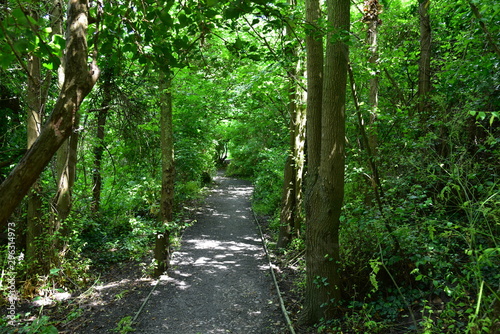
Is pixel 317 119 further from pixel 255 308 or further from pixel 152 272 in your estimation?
pixel 152 272

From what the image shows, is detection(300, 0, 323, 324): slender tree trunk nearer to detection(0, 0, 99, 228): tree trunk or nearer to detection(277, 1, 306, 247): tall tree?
detection(277, 1, 306, 247): tall tree

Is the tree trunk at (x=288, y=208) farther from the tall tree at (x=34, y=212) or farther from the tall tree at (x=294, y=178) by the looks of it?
the tall tree at (x=34, y=212)

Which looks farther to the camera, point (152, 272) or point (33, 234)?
point (152, 272)

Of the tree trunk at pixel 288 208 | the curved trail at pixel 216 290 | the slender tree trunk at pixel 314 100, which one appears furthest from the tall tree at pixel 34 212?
the tree trunk at pixel 288 208

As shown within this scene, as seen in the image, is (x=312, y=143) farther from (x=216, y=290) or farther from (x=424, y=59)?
(x=216, y=290)

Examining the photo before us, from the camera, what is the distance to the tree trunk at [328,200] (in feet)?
15.9

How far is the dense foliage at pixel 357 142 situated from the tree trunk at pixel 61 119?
255 mm

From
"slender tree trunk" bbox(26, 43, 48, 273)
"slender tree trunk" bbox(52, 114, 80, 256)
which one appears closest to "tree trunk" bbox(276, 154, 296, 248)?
"slender tree trunk" bbox(52, 114, 80, 256)

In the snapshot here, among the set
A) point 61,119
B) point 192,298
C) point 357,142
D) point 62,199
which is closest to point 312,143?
point 357,142

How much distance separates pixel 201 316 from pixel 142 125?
443 cm

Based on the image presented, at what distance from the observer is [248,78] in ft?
28.3

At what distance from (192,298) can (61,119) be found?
5772 mm

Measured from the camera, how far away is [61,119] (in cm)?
170

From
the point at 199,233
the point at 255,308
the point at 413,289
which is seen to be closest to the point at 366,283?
the point at 413,289
